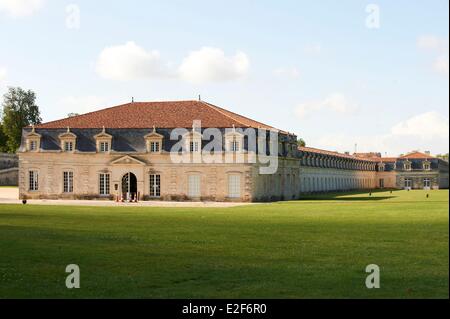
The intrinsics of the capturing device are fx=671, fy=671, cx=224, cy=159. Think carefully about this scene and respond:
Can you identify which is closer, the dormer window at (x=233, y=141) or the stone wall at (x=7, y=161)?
the dormer window at (x=233, y=141)

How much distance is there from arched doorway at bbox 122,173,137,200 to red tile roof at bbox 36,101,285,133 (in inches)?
182

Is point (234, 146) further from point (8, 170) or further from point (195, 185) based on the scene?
point (8, 170)

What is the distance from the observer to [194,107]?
206ft

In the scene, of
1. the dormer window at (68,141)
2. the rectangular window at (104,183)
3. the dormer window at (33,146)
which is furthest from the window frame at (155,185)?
the dormer window at (33,146)

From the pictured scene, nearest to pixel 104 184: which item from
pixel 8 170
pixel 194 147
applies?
pixel 194 147

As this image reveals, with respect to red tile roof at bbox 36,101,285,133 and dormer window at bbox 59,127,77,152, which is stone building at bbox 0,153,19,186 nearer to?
red tile roof at bbox 36,101,285,133

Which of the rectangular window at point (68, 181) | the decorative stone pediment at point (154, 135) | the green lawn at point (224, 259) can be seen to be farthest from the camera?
the rectangular window at point (68, 181)

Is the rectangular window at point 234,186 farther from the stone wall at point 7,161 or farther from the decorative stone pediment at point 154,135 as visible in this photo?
the stone wall at point 7,161

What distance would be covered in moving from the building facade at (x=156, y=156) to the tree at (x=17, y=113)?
53585 mm

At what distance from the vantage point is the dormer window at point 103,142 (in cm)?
6122

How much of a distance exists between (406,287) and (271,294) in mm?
2689

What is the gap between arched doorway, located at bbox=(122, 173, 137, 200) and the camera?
2411 inches
